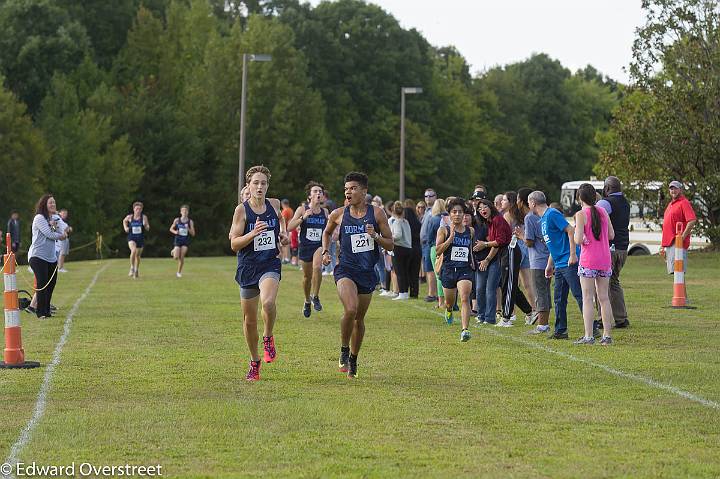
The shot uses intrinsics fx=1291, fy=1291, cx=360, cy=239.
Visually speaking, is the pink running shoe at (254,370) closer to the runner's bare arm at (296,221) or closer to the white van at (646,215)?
the runner's bare arm at (296,221)

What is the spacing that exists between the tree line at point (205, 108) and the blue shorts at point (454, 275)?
46.4m

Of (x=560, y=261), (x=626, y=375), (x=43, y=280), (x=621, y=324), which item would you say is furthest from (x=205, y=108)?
(x=626, y=375)

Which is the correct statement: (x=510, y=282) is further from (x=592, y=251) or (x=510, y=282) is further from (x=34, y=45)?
(x=34, y=45)

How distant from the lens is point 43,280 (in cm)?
1958

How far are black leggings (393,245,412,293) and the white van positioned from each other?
1661 centimetres

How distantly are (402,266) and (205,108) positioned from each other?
49847mm

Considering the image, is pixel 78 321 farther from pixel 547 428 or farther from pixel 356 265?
pixel 547 428

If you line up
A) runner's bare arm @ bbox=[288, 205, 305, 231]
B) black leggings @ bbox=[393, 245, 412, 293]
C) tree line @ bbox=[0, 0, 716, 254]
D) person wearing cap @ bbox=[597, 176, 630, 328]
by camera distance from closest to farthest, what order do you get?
person wearing cap @ bbox=[597, 176, 630, 328]
runner's bare arm @ bbox=[288, 205, 305, 231]
black leggings @ bbox=[393, 245, 412, 293]
tree line @ bbox=[0, 0, 716, 254]

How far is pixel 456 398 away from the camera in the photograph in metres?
11.0

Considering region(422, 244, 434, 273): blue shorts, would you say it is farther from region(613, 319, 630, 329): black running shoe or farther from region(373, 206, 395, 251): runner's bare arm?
region(373, 206, 395, 251): runner's bare arm

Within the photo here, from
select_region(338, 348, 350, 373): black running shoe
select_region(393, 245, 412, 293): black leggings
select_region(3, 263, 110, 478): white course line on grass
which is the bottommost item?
select_region(3, 263, 110, 478): white course line on grass

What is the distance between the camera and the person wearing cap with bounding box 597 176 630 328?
57.1 feet

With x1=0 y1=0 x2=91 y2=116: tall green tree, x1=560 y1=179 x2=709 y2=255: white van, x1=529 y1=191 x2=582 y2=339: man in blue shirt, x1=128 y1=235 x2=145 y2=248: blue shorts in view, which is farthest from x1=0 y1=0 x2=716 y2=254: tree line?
x1=529 y1=191 x2=582 y2=339: man in blue shirt

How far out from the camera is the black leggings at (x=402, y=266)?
24422 millimetres
